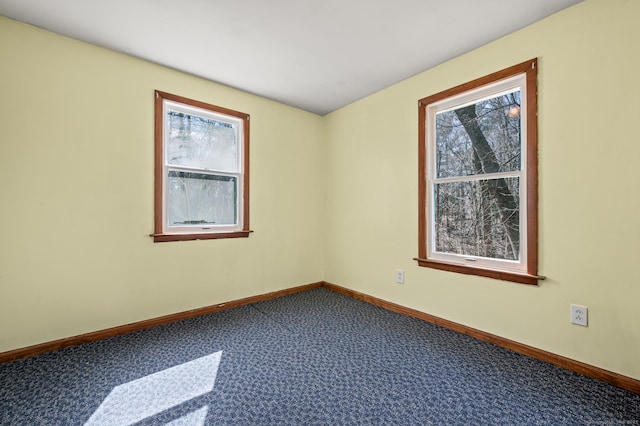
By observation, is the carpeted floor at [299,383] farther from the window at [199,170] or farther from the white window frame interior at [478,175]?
the window at [199,170]

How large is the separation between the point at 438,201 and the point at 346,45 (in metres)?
1.64

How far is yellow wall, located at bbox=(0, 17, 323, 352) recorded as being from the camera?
76.4 inches

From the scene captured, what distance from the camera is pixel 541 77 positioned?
6.42 feet

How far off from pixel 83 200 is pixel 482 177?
3.32 metres

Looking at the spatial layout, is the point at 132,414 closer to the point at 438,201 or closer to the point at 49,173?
the point at 49,173

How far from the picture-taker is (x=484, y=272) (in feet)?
7.31

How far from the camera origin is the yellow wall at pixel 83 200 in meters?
1.94

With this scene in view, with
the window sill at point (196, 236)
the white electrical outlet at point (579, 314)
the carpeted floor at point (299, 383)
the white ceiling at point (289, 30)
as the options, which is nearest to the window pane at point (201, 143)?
the white ceiling at point (289, 30)

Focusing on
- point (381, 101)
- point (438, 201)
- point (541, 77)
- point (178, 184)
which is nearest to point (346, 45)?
point (381, 101)

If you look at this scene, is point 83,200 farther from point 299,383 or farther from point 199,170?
point 299,383

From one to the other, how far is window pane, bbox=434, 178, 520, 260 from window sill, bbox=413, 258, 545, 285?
159 millimetres

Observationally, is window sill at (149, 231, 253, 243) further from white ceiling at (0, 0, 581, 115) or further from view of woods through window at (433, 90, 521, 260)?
view of woods through window at (433, 90, 521, 260)

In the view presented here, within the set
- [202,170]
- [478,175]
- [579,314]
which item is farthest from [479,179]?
[202,170]

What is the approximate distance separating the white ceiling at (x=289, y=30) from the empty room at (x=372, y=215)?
19 millimetres
